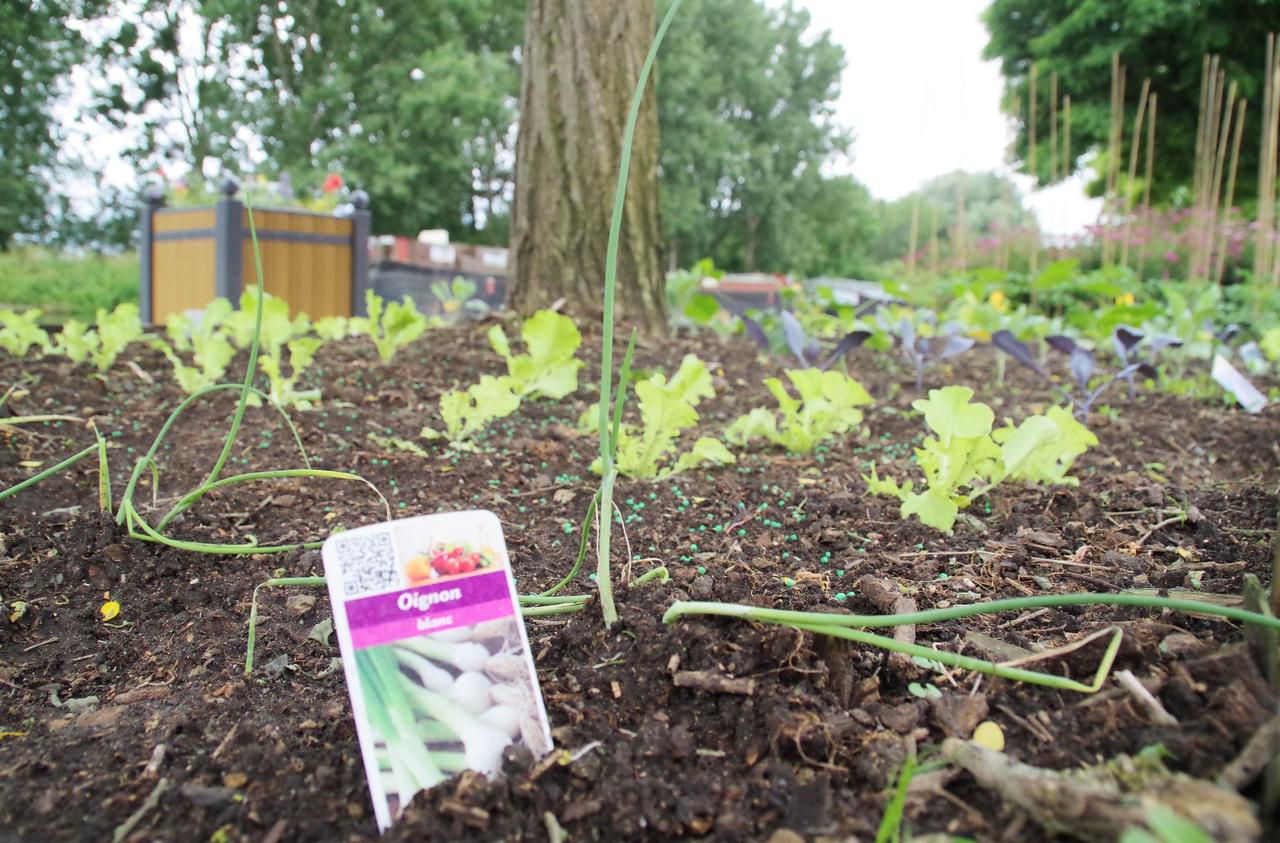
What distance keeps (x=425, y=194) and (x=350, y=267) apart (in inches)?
518

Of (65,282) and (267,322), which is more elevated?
(65,282)

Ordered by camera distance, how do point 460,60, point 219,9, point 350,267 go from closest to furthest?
point 350,267, point 219,9, point 460,60

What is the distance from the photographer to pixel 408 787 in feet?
2.33

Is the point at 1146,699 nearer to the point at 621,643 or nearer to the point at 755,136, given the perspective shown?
the point at 621,643

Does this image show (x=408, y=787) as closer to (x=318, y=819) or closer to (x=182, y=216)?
(x=318, y=819)

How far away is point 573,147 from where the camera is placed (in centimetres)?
319

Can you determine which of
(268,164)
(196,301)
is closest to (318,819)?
(196,301)

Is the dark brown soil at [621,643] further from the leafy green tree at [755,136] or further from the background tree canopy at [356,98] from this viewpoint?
the leafy green tree at [755,136]

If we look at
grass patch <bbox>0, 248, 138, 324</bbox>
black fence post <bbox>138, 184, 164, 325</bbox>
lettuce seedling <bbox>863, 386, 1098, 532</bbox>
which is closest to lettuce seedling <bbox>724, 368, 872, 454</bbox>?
lettuce seedling <bbox>863, 386, 1098, 532</bbox>

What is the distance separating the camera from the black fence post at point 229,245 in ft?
17.7

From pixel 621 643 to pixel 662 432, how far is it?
0.87 meters

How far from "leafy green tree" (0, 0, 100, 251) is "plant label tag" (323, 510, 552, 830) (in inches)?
714

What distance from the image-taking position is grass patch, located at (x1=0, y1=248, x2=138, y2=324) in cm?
1005

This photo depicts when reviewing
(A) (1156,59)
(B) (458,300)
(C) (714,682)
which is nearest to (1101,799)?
(C) (714,682)
